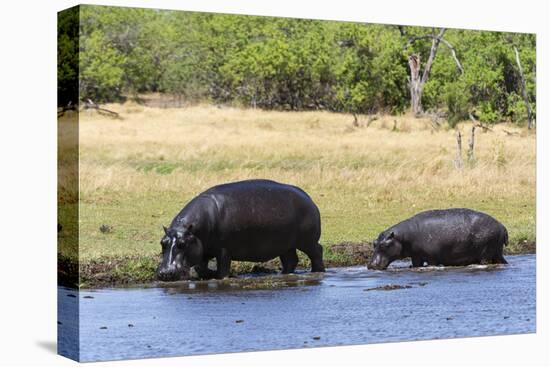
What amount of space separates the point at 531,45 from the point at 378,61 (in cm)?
224

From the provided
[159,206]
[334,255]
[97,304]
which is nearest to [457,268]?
[334,255]

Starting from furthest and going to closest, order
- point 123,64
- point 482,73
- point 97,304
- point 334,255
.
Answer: point 482,73, point 334,255, point 123,64, point 97,304

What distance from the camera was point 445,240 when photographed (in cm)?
1761

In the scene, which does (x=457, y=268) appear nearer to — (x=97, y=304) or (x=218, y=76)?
(x=218, y=76)

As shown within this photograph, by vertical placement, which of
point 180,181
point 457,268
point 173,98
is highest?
point 173,98

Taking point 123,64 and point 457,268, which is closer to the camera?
point 123,64

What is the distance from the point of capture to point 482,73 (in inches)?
709

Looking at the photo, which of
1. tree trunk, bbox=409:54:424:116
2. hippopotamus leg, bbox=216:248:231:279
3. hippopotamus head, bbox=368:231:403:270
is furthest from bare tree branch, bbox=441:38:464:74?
hippopotamus leg, bbox=216:248:231:279

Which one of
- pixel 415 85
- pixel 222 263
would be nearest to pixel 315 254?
pixel 222 263

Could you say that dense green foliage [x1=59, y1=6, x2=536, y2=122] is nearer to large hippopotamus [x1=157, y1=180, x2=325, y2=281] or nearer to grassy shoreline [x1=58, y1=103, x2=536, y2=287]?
grassy shoreline [x1=58, y1=103, x2=536, y2=287]

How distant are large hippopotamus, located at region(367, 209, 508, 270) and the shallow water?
21cm

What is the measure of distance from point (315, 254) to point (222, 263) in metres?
1.39

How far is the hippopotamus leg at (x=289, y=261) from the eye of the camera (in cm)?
1638

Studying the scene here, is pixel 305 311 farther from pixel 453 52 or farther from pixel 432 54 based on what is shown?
pixel 453 52
